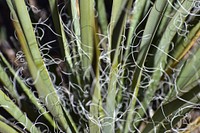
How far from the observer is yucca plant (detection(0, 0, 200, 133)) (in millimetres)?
545

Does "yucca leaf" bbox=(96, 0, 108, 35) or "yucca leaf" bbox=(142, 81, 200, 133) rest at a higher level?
"yucca leaf" bbox=(96, 0, 108, 35)

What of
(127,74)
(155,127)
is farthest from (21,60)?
(155,127)

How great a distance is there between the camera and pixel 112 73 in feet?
1.77

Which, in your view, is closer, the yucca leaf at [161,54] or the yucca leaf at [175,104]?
the yucca leaf at [175,104]

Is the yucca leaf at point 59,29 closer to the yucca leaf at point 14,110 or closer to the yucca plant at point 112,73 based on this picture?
the yucca plant at point 112,73

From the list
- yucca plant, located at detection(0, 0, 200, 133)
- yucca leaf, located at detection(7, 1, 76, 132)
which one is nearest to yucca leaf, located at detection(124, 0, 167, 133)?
yucca plant, located at detection(0, 0, 200, 133)

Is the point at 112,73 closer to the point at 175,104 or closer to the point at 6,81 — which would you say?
the point at 175,104

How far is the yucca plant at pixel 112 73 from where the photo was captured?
0.54 metres

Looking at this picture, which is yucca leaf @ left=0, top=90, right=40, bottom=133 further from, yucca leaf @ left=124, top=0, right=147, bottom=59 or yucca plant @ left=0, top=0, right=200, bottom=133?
yucca leaf @ left=124, top=0, right=147, bottom=59

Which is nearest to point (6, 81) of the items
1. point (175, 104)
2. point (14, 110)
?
point (14, 110)

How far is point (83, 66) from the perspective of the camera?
0.59 m

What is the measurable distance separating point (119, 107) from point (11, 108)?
196 mm

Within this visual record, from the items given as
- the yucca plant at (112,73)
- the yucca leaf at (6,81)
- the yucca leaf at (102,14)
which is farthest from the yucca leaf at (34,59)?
the yucca leaf at (102,14)

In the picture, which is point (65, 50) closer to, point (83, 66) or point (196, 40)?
point (83, 66)
